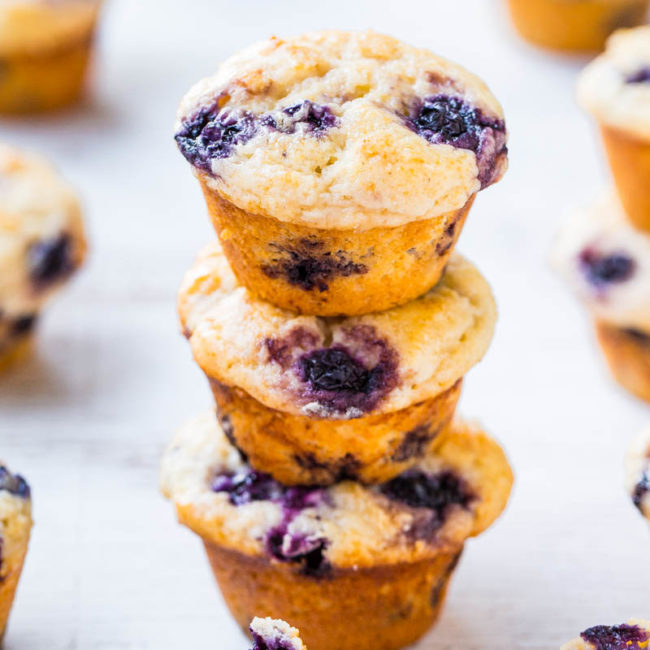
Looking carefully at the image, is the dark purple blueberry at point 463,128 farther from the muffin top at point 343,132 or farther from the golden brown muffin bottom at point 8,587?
the golden brown muffin bottom at point 8,587

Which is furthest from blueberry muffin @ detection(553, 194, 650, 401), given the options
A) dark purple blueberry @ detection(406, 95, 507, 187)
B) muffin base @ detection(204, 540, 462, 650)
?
dark purple blueberry @ detection(406, 95, 507, 187)

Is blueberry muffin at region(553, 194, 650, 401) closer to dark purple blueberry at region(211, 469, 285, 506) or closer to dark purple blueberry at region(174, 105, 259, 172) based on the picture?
dark purple blueberry at region(211, 469, 285, 506)

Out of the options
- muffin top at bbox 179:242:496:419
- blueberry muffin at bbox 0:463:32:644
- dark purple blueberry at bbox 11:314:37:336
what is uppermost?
muffin top at bbox 179:242:496:419

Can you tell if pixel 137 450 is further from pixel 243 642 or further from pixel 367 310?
pixel 367 310

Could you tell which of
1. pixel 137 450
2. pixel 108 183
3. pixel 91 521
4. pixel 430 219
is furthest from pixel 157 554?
pixel 108 183

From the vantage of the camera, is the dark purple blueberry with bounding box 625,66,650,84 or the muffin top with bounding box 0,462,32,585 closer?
the muffin top with bounding box 0,462,32,585

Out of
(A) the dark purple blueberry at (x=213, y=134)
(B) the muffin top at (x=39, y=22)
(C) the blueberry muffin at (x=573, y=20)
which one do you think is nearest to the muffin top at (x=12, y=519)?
(A) the dark purple blueberry at (x=213, y=134)
